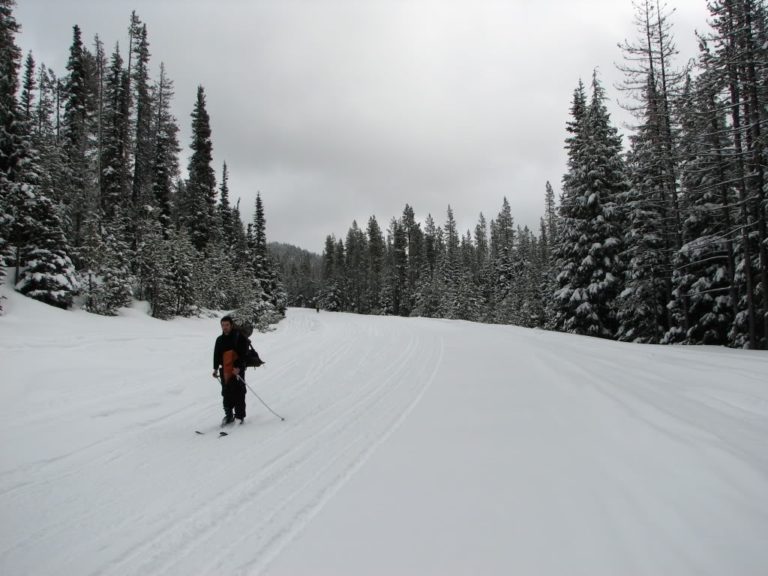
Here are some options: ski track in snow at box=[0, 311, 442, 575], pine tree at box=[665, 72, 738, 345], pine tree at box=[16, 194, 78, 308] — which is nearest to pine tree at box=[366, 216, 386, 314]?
pine tree at box=[665, 72, 738, 345]

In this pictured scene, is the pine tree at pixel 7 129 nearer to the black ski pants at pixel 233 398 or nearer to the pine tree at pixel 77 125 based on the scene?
the pine tree at pixel 77 125

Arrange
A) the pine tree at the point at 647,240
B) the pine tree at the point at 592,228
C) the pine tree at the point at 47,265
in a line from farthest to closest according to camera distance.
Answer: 1. the pine tree at the point at 592,228
2. the pine tree at the point at 647,240
3. the pine tree at the point at 47,265

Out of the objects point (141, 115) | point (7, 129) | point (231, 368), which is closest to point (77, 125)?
point (141, 115)

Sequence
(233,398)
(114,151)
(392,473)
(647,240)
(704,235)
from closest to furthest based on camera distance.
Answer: (392,473)
(233,398)
(704,235)
(647,240)
(114,151)

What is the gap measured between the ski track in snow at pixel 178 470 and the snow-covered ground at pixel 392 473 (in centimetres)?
3

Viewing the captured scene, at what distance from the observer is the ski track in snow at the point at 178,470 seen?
3.35 metres

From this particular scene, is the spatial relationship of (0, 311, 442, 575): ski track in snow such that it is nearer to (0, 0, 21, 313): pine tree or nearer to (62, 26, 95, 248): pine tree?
(0, 0, 21, 313): pine tree

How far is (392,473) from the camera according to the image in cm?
473

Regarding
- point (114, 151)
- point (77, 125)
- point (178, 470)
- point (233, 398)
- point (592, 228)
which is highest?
point (77, 125)

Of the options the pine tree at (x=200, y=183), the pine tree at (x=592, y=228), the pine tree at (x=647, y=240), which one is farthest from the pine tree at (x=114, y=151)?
the pine tree at (x=647, y=240)

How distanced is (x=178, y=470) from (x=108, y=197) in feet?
84.9

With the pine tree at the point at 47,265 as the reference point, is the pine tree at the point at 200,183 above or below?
above

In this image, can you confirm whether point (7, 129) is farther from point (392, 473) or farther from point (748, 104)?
point (748, 104)

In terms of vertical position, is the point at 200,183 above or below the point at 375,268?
above
